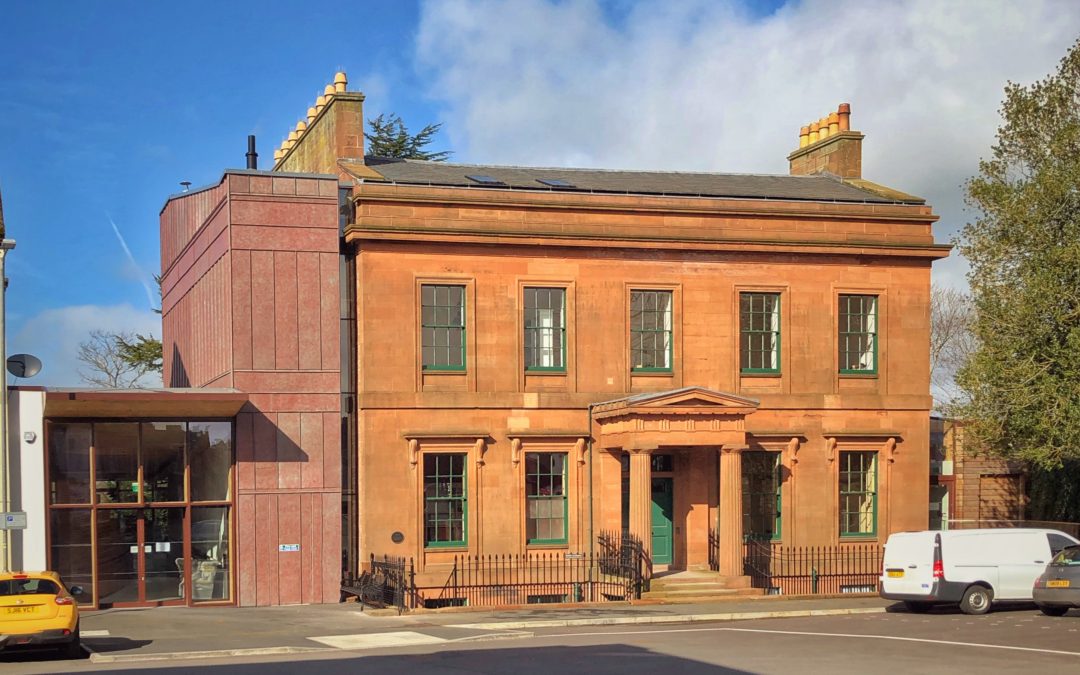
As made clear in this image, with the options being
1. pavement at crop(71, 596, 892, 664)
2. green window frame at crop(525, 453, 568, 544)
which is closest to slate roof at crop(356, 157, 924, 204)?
green window frame at crop(525, 453, 568, 544)

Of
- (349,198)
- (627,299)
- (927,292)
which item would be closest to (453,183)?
(349,198)

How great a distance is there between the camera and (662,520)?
3291 centimetres

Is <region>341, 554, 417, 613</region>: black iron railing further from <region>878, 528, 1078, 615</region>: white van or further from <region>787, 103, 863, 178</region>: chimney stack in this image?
<region>787, 103, 863, 178</region>: chimney stack

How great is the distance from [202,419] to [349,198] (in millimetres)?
6273

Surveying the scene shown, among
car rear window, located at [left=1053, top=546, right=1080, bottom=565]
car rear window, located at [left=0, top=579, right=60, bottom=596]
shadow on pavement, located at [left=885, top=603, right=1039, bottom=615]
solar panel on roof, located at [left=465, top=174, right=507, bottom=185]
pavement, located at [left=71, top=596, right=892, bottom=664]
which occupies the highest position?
solar panel on roof, located at [left=465, top=174, right=507, bottom=185]

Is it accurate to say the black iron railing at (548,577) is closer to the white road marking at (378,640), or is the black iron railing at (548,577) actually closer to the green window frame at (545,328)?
the green window frame at (545,328)

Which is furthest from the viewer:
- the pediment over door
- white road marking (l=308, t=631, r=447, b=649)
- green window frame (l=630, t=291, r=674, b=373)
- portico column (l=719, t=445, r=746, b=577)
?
green window frame (l=630, t=291, r=674, b=373)

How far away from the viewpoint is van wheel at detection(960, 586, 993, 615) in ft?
89.4

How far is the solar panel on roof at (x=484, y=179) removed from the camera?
33219 millimetres

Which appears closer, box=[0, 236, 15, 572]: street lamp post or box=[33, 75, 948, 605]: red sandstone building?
box=[0, 236, 15, 572]: street lamp post

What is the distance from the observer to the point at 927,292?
3447 cm

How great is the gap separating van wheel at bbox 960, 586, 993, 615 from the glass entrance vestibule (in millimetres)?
15622

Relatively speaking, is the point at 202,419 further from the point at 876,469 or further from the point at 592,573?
the point at 876,469

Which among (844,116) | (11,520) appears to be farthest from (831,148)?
(11,520)
